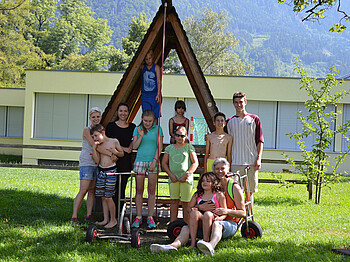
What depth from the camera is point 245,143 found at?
6449mm

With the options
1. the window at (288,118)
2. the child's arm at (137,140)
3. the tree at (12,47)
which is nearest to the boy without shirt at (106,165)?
the child's arm at (137,140)

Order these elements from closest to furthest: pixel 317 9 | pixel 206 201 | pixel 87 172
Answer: pixel 206 201, pixel 87 172, pixel 317 9

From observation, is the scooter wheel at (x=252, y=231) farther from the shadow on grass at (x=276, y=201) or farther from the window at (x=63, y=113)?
the window at (x=63, y=113)

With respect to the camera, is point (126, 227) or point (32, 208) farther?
point (32, 208)

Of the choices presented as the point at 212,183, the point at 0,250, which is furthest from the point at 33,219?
the point at 212,183

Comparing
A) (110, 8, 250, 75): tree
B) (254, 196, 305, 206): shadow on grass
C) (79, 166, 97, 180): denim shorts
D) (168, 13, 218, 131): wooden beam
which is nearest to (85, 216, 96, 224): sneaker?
(79, 166, 97, 180): denim shorts

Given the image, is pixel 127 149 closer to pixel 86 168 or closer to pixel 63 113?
pixel 86 168

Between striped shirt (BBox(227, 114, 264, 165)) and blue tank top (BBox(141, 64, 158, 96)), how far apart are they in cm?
156

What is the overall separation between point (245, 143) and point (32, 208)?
4052 mm

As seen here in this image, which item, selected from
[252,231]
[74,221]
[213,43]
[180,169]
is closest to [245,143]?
[180,169]

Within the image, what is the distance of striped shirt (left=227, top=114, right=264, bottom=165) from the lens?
6.44m

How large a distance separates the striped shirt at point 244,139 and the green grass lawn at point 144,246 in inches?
44.1

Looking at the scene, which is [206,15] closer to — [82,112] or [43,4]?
[43,4]

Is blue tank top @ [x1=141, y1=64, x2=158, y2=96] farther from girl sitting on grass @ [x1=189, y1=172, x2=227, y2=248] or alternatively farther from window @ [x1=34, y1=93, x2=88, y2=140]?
window @ [x1=34, y1=93, x2=88, y2=140]
